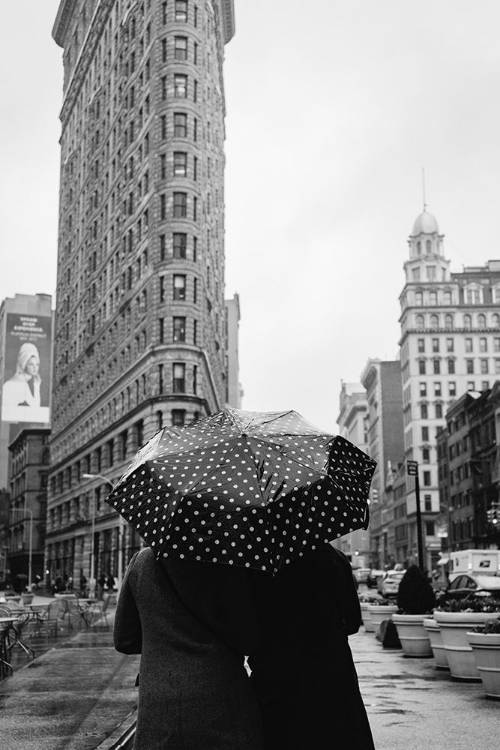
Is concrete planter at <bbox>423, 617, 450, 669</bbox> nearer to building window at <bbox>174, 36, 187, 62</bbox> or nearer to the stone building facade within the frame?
the stone building facade

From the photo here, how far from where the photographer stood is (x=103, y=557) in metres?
78.9

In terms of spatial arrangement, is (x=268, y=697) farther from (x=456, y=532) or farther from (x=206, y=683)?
(x=456, y=532)

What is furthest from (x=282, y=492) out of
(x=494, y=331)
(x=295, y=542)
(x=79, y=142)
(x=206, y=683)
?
(x=494, y=331)

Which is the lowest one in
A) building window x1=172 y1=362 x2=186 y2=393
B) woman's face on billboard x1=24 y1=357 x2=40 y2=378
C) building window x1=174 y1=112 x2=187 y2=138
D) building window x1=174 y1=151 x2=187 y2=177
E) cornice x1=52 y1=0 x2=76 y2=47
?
woman's face on billboard x1=24 y1=357 x2=40 y2=378

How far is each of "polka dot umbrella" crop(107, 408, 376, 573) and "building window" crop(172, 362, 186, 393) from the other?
196 ft

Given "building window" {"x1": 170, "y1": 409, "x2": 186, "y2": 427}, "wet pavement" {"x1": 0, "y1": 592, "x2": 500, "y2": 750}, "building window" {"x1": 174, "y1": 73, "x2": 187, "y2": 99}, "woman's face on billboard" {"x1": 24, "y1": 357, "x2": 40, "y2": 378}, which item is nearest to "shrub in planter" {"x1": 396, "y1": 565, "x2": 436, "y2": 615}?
"wet pavement" {"x1": 0, "y1": 592, "x2": 500, "y2": 750}

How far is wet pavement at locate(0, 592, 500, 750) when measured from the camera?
9.41 meters

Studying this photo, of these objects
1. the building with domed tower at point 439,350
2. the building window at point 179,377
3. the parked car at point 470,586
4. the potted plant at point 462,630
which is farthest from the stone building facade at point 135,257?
the building with domed tower at point 439,350

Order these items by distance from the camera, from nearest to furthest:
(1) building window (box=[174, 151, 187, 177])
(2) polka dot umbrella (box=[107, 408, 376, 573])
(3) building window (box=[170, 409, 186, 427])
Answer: (2) polka dot umbrella (box=[107, 408, 376, 573]) → (3) building window (box=[170, 409, 186, 427]) → (1) building window (box=[174, 151, 187, 177])

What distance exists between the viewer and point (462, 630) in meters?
14.2

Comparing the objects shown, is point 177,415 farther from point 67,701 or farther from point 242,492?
point 242,492

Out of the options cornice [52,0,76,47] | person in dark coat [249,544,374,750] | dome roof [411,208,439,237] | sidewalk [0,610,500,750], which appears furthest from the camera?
dome roof [411,208,439,237]

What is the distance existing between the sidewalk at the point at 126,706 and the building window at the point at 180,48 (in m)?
62.1

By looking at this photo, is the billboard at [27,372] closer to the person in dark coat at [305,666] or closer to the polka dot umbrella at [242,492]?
the polka dot umbrella at [242,492]
